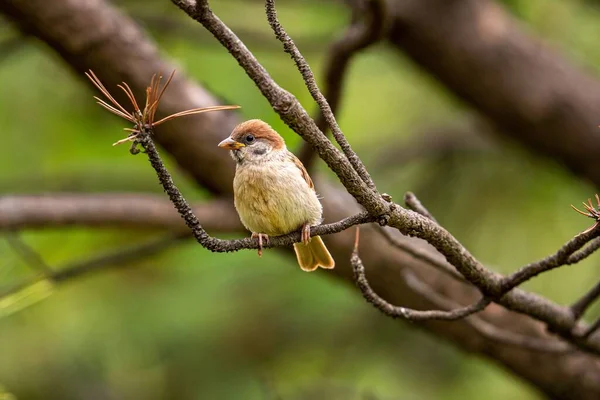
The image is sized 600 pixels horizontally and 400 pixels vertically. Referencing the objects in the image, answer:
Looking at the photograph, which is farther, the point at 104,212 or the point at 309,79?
the point at 104,212

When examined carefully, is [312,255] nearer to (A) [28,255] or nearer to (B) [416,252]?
(B) [416,252]

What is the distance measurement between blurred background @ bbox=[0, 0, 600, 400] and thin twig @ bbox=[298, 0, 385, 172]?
1.51 meters

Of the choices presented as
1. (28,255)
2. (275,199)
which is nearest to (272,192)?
(275,199)

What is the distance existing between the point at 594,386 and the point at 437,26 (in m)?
2.36

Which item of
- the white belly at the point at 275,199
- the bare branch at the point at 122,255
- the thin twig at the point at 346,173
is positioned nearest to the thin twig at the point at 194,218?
the thin twig at the point at 346,173

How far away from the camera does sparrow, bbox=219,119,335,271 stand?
2643 millimetres

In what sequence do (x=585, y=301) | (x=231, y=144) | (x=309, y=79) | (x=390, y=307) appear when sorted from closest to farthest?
(x=309, y=79) → (x=390, y=307) → (x=585, y=301) → (x=231, y=144)

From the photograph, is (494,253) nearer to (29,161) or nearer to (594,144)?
(594,144)

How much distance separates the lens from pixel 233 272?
509 centimetres

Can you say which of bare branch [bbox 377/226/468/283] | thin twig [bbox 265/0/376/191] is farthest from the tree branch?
thin twig [bbox 265/0/376/191]

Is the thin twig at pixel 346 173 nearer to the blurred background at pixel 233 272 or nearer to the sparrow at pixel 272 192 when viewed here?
the sparrow at pixel 272 192

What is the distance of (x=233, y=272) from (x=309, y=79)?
355 centimetres

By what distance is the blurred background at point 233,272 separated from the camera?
525 cm

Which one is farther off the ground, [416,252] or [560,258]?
[560,258]
